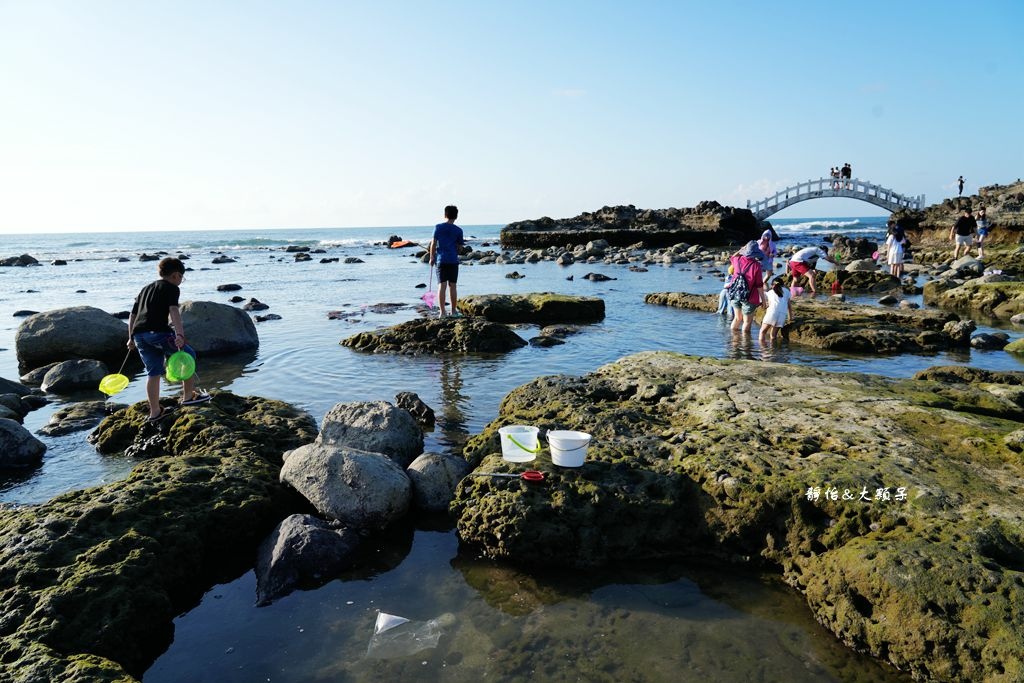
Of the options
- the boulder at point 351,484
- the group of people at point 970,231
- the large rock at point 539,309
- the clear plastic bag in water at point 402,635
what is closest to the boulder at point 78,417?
the boulder at point 351,484

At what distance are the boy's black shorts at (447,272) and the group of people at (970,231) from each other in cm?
2277

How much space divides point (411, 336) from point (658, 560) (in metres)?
8.47

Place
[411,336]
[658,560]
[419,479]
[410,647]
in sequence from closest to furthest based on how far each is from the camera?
[410,647] → [658,560] → [419,479] → [411,336]

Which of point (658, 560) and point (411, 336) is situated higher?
point (411, 336)

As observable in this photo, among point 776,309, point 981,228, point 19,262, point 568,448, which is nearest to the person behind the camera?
point 568,448

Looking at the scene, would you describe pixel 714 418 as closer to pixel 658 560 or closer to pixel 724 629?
pixel 658 560

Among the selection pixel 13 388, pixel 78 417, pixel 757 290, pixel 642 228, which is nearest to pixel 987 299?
pixel 757 290

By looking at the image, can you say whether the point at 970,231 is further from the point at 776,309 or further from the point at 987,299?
the point at 776,309

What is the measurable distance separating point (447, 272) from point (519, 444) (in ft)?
27.9

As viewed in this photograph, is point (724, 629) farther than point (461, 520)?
No

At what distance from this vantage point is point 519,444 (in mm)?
5348

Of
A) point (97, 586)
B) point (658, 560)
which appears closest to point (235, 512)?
point (97, 586)

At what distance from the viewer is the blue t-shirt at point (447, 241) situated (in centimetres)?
1280

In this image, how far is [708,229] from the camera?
49312 millimetres
